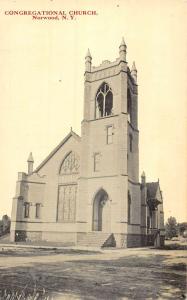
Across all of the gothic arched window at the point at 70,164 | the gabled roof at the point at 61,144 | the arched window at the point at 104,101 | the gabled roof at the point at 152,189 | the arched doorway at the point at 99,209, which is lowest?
the arched doorway at the point at 99,209

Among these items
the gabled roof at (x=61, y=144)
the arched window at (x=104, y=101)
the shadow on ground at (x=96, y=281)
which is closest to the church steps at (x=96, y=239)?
the gabled roof at (x=61, y=144)

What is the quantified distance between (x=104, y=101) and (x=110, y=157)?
200 inches

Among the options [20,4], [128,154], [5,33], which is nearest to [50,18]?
[20,4]

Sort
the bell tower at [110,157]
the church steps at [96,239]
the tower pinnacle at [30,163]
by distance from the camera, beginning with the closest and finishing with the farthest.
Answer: the church steps at [96,239] → the bell tower at [110,157] → the tower pinnacle at [30,163]

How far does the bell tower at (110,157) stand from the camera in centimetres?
2498

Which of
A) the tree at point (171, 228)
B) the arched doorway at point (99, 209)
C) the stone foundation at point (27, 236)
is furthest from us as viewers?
the tree at point (171, 228)

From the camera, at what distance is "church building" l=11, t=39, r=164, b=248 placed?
83.0ft

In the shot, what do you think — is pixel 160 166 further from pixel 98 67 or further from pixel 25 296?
pixel 98 67

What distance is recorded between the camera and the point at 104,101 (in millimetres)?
28266

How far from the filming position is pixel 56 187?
97.9 feet

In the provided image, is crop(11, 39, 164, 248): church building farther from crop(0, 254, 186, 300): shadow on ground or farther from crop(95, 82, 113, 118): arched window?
crop(0, 254, 186, 300): shadow on ground

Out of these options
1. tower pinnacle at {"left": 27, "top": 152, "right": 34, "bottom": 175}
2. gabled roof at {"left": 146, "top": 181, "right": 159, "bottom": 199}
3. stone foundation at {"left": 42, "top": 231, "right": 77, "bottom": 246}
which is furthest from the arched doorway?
gabled roof at {"left": 146, "top": 181, "right": 159, "bottom": 199}

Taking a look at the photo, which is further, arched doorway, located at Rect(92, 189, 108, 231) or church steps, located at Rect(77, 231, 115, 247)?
arched doorway, located at Rect(92, 189, 108, 231)

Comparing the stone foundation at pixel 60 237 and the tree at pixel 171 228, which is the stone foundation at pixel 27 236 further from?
the tree at pixel 171 228
